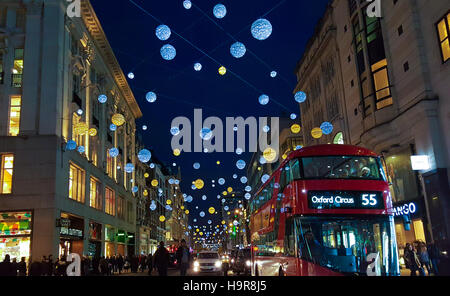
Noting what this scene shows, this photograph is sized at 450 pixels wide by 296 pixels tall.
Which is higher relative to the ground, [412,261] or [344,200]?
[344,200]

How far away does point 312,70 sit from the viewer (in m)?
40.7

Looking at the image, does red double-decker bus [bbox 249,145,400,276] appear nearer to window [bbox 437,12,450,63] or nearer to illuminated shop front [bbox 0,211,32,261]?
window [bbox 437,12,450,63]

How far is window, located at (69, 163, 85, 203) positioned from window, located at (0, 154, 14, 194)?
4189 millimetres

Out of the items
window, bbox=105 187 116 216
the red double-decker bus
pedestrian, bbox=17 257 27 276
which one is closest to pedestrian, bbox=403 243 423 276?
the red double-decker bus

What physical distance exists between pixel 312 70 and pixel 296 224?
31908 millimetres

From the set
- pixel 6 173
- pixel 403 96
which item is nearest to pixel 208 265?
pixel 6 173

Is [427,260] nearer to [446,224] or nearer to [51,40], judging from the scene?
[446,224]

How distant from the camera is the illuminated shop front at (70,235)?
24.4 meters

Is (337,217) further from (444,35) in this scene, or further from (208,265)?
(208,265)

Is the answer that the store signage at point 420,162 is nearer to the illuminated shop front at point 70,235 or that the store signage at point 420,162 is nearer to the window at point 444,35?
the window at point 444,35

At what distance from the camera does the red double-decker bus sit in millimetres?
10719

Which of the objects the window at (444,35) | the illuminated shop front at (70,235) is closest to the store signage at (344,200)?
the window at (444,35)

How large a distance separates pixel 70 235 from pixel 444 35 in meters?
24.7

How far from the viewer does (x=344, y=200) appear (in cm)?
1112
